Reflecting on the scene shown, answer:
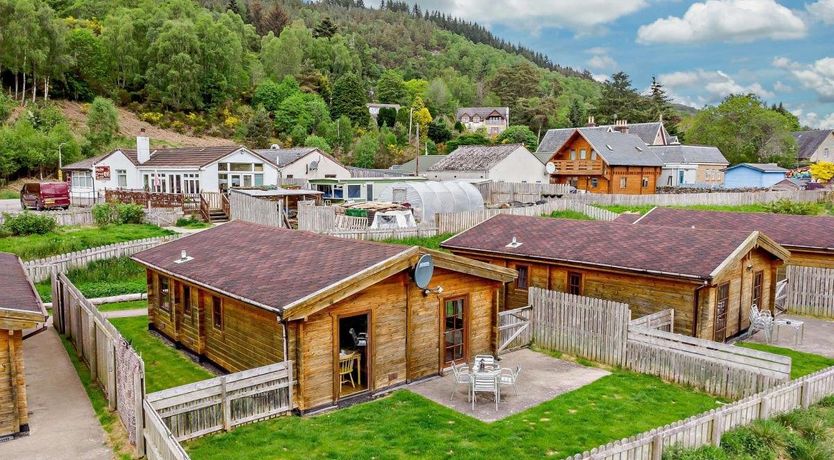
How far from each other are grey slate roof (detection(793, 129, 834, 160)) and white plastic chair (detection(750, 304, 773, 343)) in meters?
82.2

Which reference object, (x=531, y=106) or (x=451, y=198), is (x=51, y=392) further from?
(x=531, y=106)

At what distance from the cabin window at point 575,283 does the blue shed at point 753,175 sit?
5345cm

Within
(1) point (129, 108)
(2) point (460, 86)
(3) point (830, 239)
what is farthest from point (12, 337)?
(2) point (460, 86)

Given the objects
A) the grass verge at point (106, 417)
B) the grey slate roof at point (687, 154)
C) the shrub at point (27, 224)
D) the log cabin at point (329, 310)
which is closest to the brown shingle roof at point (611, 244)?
the log cabin at point (329, 310)

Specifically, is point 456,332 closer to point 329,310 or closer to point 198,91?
point 329,310

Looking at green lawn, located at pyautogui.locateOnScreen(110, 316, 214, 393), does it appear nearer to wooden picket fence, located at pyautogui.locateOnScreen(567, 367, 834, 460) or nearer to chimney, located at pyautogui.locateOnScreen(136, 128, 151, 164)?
wooden picket fence, located at pyautogui.locateOnScreen(567, 367, 834, 460)

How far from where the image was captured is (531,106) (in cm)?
11050

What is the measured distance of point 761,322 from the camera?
18.2 metres

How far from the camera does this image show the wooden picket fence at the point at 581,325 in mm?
15305

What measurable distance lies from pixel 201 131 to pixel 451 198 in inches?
2109

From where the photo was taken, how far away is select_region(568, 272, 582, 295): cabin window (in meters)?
18.3

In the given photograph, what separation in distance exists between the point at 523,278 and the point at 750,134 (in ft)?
229

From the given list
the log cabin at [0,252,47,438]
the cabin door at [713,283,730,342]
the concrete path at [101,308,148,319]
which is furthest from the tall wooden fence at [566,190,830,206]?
the log cabin at [0,252,47,438]

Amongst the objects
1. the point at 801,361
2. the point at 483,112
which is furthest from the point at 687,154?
the point at 483,112
